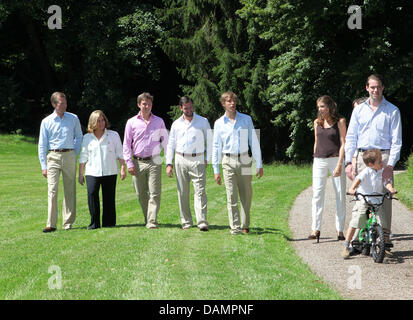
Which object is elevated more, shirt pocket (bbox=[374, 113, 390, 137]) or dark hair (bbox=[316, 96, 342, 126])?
dark hair (bbox=[316, 96, 342, 126])

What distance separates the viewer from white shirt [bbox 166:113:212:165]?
9656 millimetres

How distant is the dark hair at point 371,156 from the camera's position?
7.64m

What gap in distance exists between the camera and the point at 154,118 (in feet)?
33.1

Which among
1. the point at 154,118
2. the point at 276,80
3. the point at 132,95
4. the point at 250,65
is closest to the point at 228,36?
the point at 250,65

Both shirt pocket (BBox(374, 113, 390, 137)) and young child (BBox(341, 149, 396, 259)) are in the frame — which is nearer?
young child (BBox(341, 149, 396, 259))

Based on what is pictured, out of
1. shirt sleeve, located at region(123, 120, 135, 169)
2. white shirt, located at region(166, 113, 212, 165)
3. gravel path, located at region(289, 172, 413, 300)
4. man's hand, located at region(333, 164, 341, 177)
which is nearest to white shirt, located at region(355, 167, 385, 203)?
gravel path, located at region(289, 172, 413, 300)

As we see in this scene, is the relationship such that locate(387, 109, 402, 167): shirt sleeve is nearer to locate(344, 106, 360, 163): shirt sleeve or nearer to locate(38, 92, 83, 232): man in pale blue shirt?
locate(344, 106, 360, 163): shirt sleeve

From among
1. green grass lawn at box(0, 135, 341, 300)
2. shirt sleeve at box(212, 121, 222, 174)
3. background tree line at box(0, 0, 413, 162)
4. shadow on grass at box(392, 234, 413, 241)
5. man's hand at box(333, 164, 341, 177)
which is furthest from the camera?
background tree line at box(0, 0, 413, 162)

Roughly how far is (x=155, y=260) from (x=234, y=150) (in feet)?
8.16

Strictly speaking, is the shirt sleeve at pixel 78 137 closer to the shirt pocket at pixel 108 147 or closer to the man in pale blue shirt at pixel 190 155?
the shirt pocket at pixel 108 147

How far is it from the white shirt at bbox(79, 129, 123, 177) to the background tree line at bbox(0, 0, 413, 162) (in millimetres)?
11986

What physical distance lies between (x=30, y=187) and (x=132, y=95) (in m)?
21.8

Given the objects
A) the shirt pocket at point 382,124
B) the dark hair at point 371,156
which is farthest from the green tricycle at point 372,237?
the shirt pocket at point 382,124

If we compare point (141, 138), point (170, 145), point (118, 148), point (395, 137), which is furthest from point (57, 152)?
point (395, 137)
